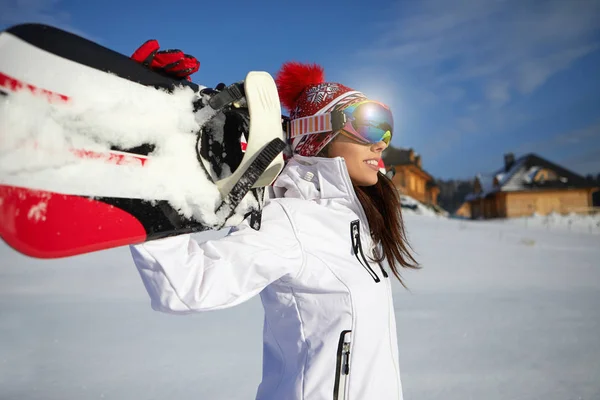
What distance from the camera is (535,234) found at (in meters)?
13.4

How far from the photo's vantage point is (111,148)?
913mm

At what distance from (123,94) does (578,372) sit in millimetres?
4065

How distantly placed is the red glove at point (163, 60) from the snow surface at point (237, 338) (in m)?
2.63

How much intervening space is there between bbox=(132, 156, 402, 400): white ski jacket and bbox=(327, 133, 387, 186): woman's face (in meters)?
0.14

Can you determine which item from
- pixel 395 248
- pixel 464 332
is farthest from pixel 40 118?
pixel 464 332

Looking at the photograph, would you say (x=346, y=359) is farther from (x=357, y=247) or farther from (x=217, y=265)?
(x=217, y=265)

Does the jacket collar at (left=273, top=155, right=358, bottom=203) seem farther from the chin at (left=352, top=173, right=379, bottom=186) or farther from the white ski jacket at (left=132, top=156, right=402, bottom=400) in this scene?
the chin at (left=352, top=173, right=379, bottom=186)

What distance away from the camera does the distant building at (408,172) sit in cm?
3197

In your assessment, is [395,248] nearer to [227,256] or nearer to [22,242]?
[227,256]

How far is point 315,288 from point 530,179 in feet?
134

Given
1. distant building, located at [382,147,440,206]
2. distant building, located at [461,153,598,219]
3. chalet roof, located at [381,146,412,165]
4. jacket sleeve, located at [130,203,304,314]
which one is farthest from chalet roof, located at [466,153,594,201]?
jacket sleeve, located at [130,203,304,314]

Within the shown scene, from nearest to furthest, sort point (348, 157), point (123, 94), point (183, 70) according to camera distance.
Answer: point (123, 94) < point (183, 70) < point (348, 157)

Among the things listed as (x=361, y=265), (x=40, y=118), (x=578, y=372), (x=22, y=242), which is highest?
(x=40, y=118)

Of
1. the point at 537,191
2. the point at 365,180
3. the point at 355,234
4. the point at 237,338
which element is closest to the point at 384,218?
the point at 365,180
